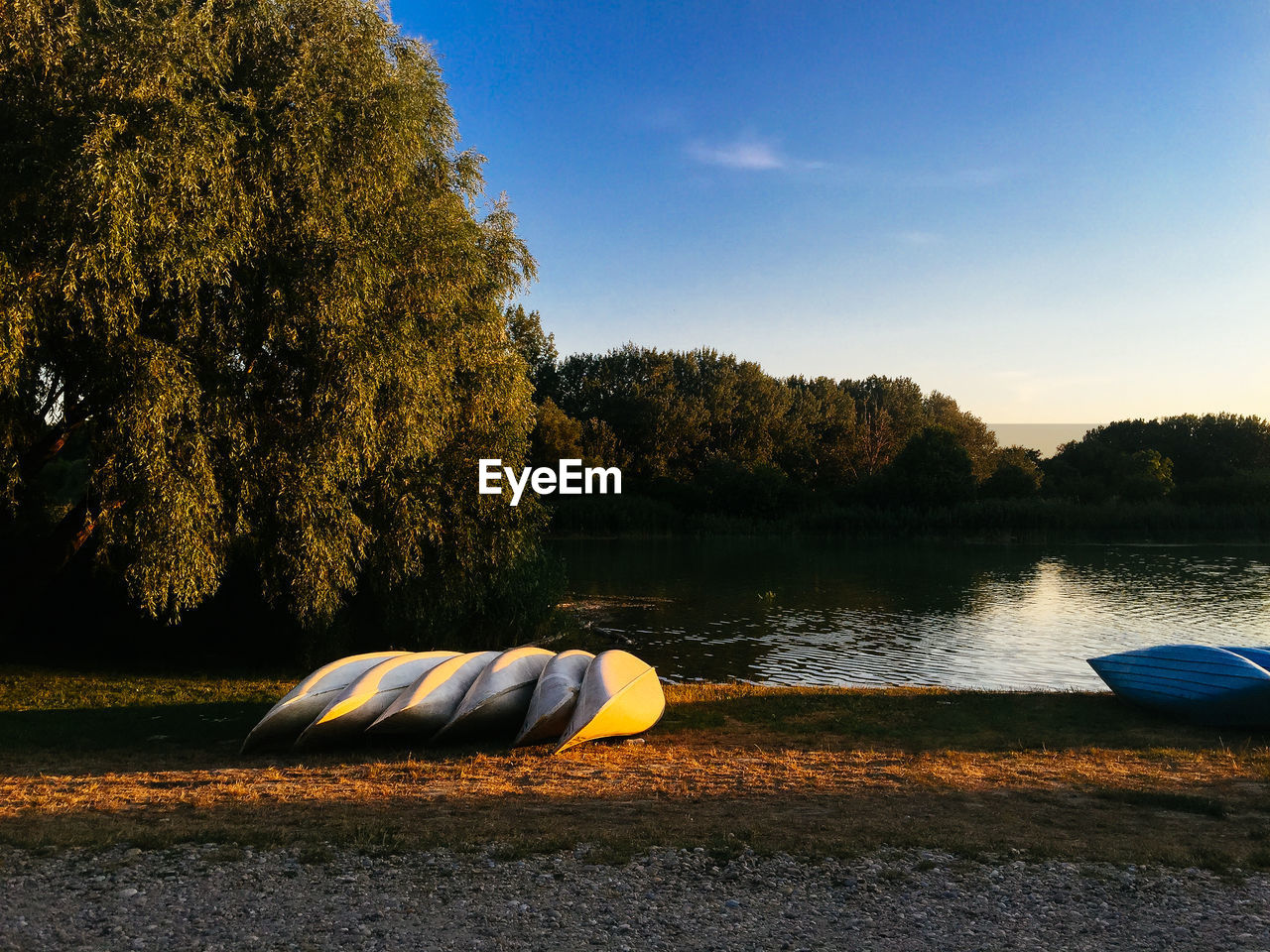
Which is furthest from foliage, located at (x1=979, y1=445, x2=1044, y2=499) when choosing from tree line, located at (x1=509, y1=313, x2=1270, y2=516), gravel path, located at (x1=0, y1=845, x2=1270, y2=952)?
gravel path, located at (x1=0, y1=845, x2=1270, y2=952)

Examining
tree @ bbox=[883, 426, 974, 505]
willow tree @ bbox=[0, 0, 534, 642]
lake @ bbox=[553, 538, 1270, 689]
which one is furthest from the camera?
tree @ bbox=[883, 426, 974, 505]

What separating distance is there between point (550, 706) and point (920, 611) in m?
18.6

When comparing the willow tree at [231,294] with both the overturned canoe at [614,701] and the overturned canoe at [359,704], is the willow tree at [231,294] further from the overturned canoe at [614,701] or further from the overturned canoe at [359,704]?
the overturned canoe at [614,701]

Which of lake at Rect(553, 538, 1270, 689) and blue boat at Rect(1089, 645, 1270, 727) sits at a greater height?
blue boat at Rect(1089, 645, 1270, 727)

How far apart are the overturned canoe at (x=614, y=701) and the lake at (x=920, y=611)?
18.3ft

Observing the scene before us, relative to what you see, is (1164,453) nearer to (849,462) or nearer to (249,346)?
(849,462)

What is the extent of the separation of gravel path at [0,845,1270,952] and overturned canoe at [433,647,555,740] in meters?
3.95

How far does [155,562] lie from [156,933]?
26.0ft

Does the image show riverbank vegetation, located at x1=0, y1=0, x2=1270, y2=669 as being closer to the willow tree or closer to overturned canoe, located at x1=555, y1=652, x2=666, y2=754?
the willow tree

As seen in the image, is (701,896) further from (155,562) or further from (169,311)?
(169,311)

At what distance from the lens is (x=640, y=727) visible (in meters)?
10.6

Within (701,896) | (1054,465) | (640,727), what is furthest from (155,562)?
(1054,465)

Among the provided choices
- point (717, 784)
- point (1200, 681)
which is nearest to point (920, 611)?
point (1200, 681)

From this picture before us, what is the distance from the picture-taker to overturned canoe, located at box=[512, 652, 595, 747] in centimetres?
977
